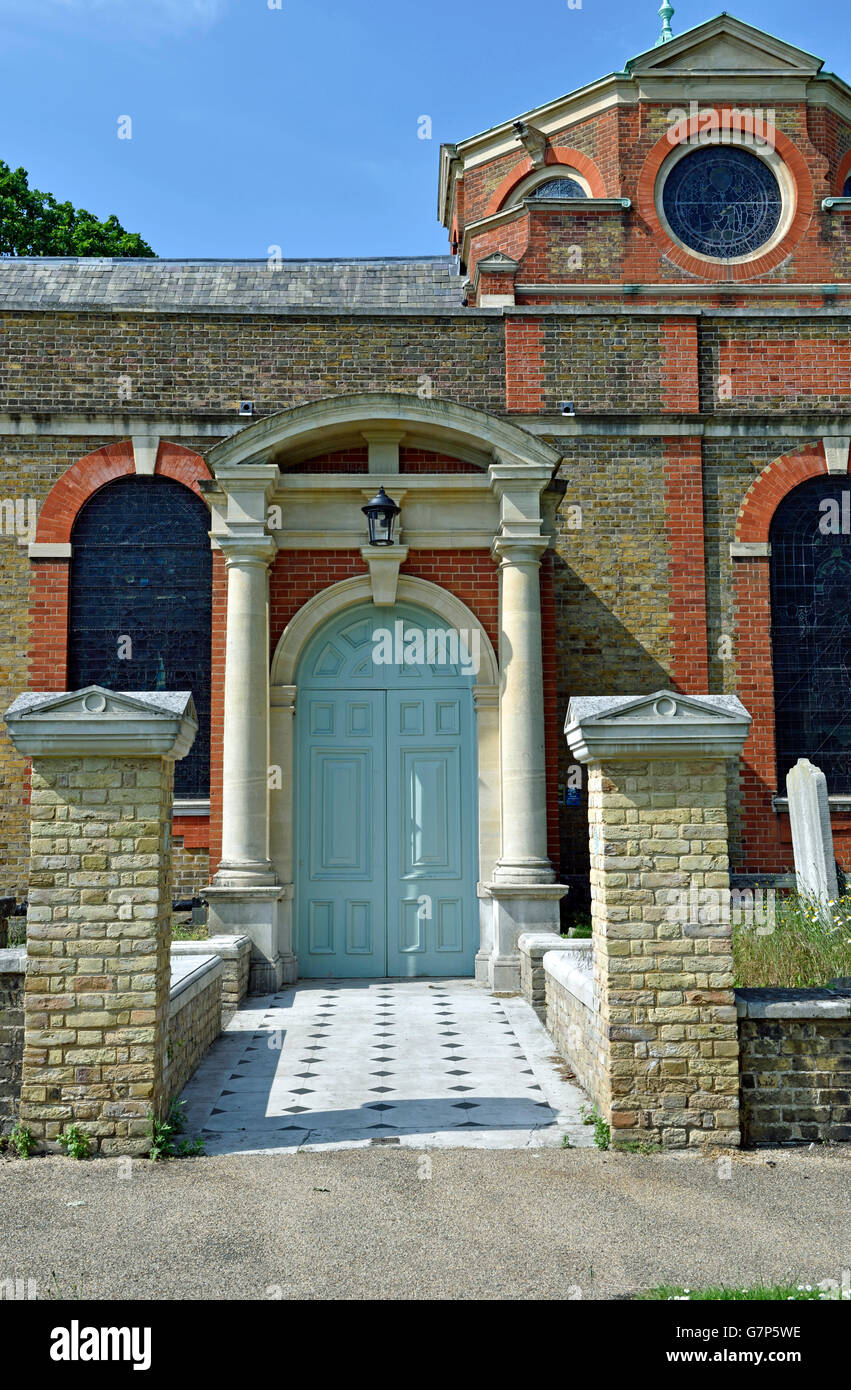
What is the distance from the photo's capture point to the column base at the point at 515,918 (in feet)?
33.0

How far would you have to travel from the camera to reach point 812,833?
36.1ft

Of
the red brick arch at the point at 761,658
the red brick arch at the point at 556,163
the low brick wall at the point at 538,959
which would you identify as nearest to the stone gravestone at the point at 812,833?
the red brick arch at the point at 761,658

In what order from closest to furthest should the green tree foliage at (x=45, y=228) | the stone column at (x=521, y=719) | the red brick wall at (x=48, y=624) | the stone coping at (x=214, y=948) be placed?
the stone coping at (x=214, y=948) → the stone column at (x=521, y=719) → the red brick wall at (x=48, y=624) → the green tree foliage at (x=45, y=228)

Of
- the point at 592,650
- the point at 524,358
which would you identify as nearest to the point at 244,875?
the point at 592,650

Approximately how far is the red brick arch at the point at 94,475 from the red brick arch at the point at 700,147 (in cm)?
658

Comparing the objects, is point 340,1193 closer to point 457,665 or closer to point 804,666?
point 457,665

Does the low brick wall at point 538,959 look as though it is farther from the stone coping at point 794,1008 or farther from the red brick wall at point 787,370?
the red brick wall at point 787,370

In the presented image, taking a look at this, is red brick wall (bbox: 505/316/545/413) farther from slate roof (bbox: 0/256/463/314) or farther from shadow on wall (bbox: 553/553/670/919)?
slate roof (bbox: 0/256/463/314)

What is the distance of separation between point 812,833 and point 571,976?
4543 millimetres

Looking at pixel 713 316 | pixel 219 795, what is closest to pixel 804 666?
pixel 713 316

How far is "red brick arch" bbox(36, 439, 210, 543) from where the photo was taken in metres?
12.3

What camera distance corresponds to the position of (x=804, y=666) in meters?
12.7

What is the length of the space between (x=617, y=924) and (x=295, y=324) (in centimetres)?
885

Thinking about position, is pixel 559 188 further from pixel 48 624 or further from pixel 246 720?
pixel 246 720
